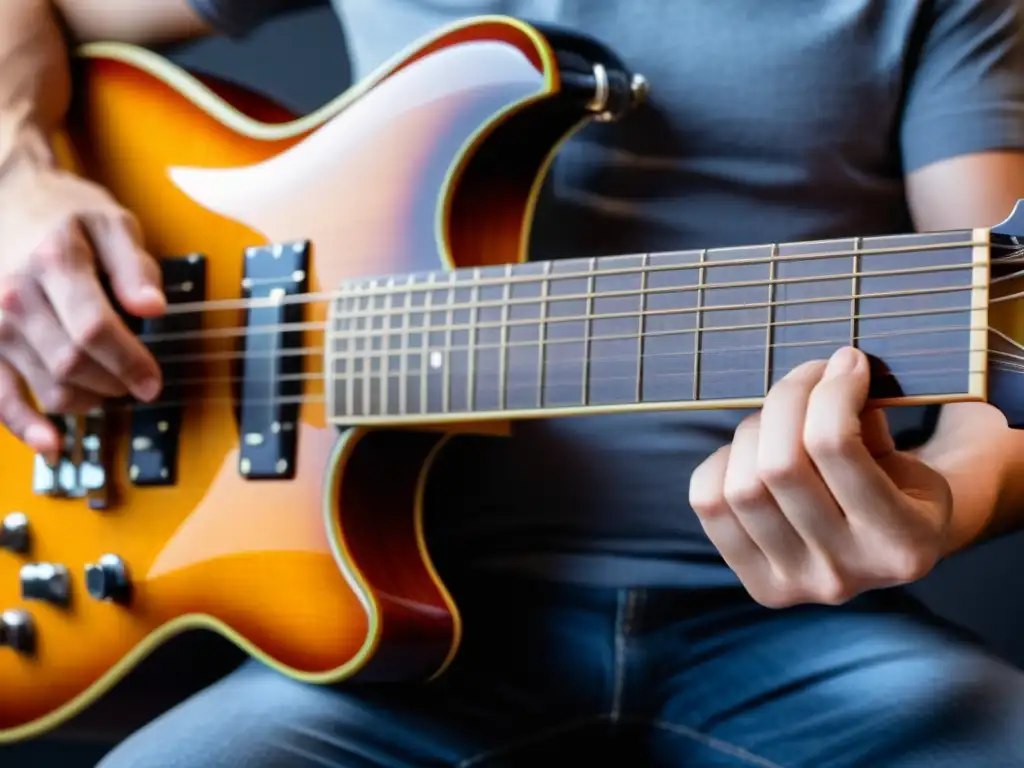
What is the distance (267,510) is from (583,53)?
1.18ft

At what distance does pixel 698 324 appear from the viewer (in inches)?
21.3

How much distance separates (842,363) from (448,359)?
0.24m

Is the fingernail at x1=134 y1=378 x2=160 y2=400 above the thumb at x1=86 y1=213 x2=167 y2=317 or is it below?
below

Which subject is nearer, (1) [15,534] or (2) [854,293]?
(2) [854,293]

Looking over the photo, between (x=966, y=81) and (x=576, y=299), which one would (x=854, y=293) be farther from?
(x=966, y=81)

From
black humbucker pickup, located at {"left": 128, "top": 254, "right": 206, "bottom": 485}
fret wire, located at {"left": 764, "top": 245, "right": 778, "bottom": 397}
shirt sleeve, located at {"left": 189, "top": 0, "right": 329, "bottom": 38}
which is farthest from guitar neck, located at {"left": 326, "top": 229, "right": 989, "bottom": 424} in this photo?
shirt sleeve, located at {"left": 189, "top": 0, "right": 329, "bottom": 38}

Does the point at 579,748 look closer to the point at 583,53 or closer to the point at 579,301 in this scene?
the point at 579,301

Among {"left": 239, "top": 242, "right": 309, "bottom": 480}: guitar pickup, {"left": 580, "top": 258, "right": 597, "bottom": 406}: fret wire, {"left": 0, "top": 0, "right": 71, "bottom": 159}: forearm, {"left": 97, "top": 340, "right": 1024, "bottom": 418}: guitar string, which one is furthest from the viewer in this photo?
{"left": 0, "top": 0, "right": 71, "bottom": 159}: forearm

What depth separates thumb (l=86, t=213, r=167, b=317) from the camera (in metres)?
0.73

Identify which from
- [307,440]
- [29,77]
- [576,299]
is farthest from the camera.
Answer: [29,77]

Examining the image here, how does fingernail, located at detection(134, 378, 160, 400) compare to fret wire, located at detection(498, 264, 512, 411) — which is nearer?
fret wire, located at detection(498, 264, 512, 411)

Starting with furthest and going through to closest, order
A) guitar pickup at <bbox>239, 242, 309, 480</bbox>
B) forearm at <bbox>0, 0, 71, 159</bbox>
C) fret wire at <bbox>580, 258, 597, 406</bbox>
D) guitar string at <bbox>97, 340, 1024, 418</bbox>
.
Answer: forearm at <bbox>0, 0, 71, 159</bbox>
guitar pickup at <bbox>239, 242, 309, 480</bbox>
fret wire at <bbox>580, 258, 597, 406</bbox>
guitar string at <bbox>97, 340, 1024, 418</bbox>

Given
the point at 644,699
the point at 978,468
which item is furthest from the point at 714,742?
the point at 978,468

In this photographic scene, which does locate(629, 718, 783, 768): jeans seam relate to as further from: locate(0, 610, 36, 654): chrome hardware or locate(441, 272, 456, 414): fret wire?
locate(0, 610, 36, 654): chrome hardware
